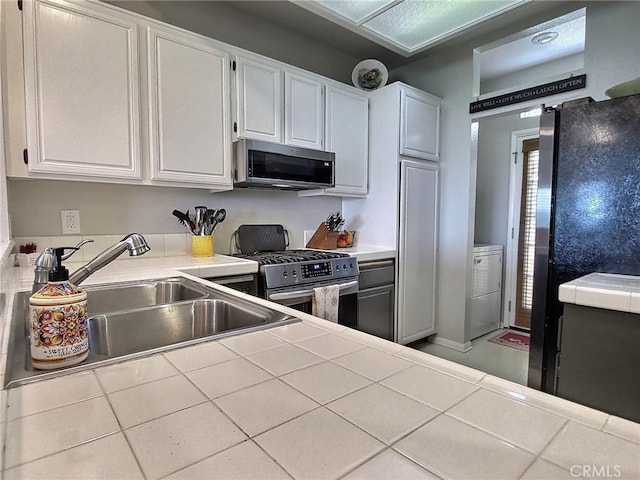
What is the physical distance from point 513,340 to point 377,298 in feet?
5.71

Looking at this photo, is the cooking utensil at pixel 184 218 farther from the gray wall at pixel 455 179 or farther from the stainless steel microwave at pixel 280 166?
the gray wall at pixel 455 179

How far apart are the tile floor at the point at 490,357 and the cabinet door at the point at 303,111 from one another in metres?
2.01

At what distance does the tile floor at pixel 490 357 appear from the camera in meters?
2.74

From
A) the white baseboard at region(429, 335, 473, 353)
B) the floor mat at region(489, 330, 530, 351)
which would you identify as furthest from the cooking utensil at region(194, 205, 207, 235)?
the floor mat at region(489, 330, 530, 351)

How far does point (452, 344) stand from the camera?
10.3ft

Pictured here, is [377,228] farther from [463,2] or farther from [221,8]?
[221,8]

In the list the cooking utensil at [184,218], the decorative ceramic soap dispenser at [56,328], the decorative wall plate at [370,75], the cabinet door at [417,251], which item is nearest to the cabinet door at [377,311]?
the cabinet door at [417,251]

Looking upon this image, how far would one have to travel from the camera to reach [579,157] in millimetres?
1555

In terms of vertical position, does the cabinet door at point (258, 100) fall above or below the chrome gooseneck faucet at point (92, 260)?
above

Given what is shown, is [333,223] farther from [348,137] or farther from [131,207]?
[131,207]

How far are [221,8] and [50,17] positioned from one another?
119 cm

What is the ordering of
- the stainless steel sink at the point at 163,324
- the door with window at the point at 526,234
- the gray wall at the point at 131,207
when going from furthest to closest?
the door with window at the point at 526,234
the gray wall at the point at 131,207
the stainless steel sink at the point at 163,324

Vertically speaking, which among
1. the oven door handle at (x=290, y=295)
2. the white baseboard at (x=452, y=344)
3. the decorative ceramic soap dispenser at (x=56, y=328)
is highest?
the decorative ceramic soap dispenser at (x=56, y=328)

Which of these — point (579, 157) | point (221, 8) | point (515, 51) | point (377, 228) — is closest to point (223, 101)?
point (221, 8)
